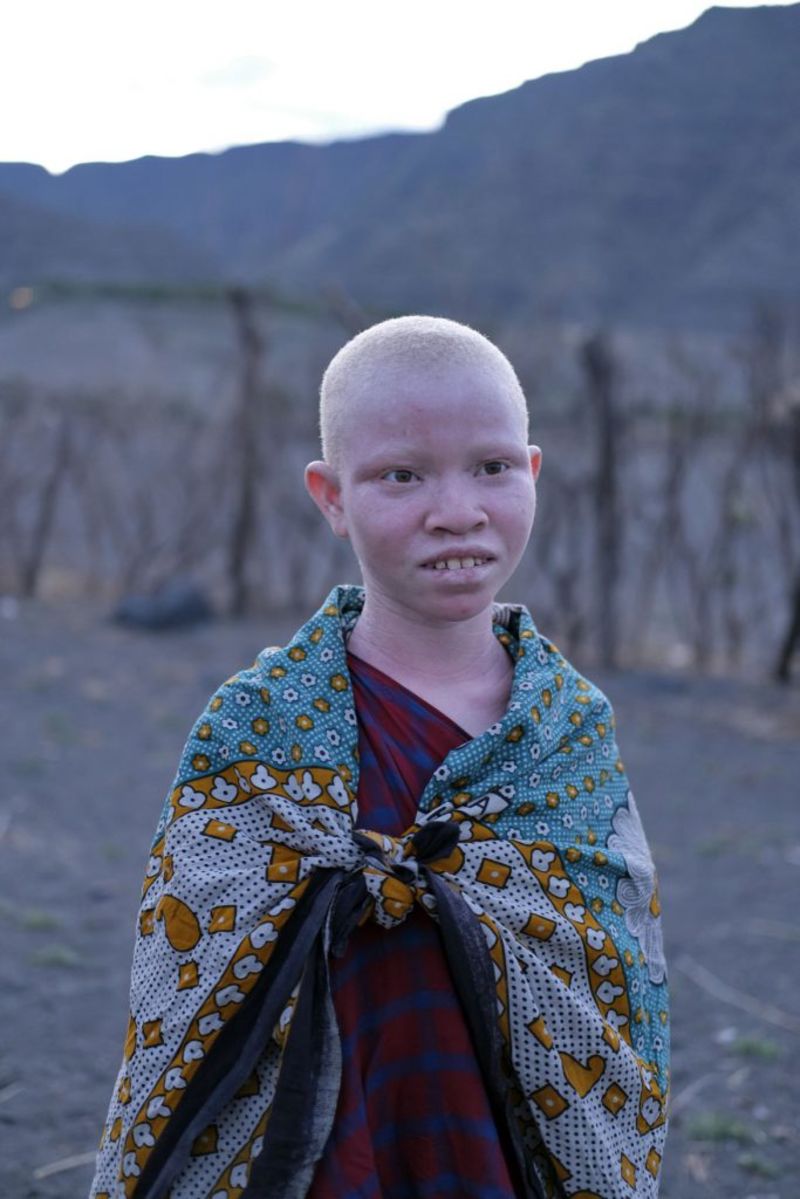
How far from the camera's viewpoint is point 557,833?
5.62ft

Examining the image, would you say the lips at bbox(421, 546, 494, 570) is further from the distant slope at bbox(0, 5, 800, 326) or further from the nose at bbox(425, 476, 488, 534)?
the distant slope at bbox(0, 5, 800, 326)

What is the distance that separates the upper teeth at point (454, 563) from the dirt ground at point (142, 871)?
206 cm

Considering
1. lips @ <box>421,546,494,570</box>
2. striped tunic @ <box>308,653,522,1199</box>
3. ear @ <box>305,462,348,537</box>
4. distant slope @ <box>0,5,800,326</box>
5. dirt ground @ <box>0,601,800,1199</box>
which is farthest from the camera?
distant slope @ <box>0,5,800,326</box>

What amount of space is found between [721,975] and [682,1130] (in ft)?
3.83

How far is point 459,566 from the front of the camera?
168cm

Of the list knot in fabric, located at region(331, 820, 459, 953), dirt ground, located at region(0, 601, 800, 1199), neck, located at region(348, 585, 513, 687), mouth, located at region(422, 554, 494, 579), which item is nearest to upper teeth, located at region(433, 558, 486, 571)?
mouth, located at region(422, 554, 494, 579)

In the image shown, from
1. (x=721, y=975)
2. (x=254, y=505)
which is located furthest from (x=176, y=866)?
(x=254, y=505)

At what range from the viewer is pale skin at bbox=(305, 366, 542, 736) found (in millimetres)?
1650

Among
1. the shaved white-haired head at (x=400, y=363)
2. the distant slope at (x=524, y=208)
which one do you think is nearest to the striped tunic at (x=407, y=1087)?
the shaved white-haired head at (x=400, y=363)

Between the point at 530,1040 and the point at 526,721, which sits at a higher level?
the point at 526,721

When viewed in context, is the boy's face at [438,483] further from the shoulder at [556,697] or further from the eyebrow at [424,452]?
the shoulder at [556,697]

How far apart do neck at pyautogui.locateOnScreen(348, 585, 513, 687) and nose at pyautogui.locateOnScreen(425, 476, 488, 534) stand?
0.17m

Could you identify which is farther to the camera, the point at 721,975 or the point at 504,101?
the point at 504,101

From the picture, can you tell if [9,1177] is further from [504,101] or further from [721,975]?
[504,101]
